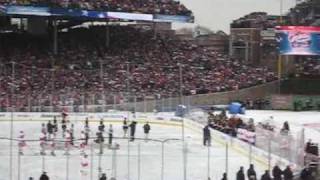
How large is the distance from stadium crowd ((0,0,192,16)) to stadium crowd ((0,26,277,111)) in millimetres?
2820

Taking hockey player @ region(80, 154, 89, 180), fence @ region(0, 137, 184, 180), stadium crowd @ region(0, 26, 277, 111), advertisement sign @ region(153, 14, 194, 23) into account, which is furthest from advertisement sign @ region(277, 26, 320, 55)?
hockey player @ region(80, 154, 89, 180)

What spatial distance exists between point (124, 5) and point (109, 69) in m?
6.94

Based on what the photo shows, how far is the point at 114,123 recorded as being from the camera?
124 ft

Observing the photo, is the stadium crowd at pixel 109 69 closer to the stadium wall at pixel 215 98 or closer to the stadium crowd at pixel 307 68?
the stadium wall at pixel 215 98

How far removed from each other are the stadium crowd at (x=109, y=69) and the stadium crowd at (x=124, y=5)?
111 inches

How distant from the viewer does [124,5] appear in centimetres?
5556

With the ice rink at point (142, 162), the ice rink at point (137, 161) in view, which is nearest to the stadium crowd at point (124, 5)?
the ice rink at point (137, 161)

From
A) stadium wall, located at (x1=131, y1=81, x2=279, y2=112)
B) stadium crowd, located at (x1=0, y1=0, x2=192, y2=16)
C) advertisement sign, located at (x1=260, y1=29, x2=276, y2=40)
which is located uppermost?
stadium crowd, located at (x1=0, y1=0, x2=192, y2=16)

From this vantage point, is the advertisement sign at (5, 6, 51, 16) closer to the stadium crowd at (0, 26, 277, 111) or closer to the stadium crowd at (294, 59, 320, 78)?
the stadium crowd at (0, 26, 277, 111)

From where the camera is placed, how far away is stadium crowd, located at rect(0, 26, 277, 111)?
43375 millimetres

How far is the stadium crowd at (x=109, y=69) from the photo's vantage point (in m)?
43.4

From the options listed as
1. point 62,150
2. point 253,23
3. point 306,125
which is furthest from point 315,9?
point 62,150

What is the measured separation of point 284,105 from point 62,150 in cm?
2552

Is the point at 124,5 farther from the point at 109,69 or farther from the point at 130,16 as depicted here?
the point at 109,69
